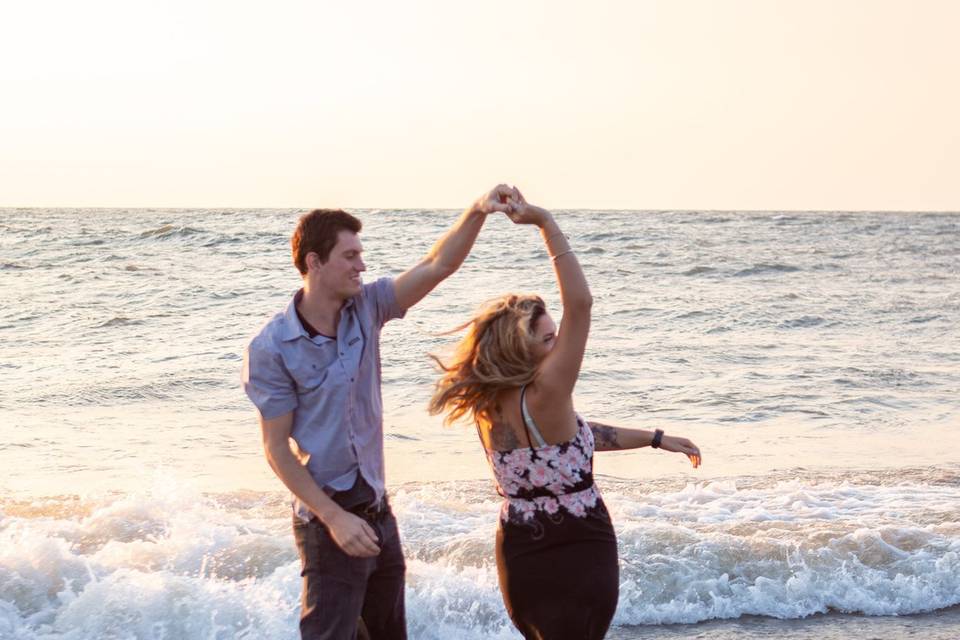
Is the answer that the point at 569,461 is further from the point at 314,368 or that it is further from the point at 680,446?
the point at 314,368

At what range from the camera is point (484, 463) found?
30.1ft

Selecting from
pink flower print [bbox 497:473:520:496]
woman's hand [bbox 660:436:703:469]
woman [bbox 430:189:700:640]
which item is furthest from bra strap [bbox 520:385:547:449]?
woman's hand [bbox 660:436:703:469]

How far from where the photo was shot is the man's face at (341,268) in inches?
139

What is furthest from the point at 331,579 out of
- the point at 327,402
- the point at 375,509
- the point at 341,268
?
the point at 341,268

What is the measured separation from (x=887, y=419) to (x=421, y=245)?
55.8ft

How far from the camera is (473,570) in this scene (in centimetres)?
654

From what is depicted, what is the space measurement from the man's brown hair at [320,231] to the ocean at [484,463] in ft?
9.79

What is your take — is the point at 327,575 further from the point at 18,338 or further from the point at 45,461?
the point at 18,338

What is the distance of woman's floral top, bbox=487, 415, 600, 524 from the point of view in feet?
11.2

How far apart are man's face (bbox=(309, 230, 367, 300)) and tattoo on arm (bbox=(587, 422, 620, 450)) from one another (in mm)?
921

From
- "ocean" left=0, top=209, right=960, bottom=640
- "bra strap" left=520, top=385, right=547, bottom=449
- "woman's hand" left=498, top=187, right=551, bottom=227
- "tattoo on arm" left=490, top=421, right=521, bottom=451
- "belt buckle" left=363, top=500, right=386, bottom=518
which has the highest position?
"woman's hand" left=498, top=187, right=551, bottom=227

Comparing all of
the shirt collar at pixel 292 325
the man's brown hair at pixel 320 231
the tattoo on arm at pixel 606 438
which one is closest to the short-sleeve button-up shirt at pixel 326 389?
the shirt collar at pixel 292 325

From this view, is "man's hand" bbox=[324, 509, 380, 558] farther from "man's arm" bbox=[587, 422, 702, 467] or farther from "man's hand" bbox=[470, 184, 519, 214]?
"man's hand" bbox=[470, 184, 519, 214]

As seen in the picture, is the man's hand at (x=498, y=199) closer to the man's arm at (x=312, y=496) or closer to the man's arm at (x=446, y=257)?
the man's arm at (x=446, y=257)
